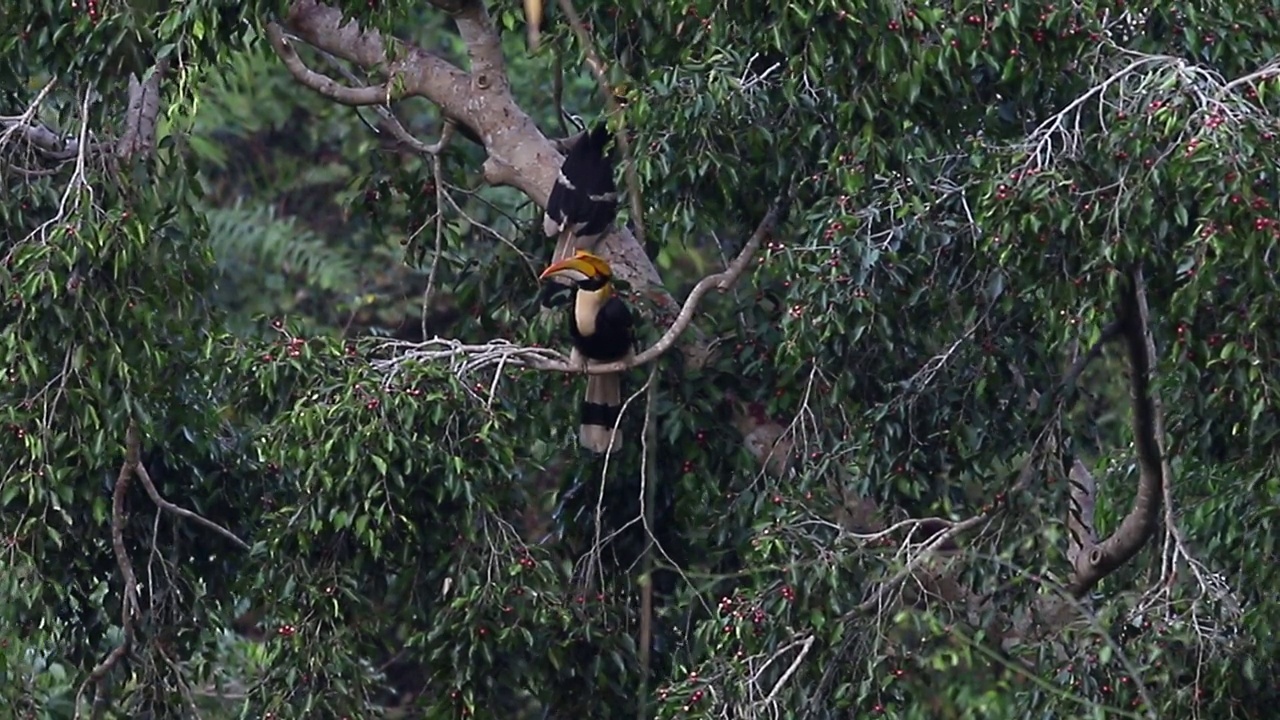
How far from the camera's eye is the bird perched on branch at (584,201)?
6.32 meters

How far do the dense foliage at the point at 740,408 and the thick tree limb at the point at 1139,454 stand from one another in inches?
0.8

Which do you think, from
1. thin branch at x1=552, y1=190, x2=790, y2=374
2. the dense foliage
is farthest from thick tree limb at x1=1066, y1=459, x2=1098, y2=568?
thin branch at x1=552, y1=190, x2=790, y2=374

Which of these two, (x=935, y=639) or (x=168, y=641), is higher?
(x=935, y=639)

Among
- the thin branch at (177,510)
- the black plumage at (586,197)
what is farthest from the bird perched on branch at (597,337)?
the thin branch at (177,510)

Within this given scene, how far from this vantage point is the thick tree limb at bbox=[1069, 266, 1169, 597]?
4824 millimetres

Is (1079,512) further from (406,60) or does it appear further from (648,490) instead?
(406,60)

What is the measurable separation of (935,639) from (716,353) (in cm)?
146

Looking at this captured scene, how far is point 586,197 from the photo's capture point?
632cm

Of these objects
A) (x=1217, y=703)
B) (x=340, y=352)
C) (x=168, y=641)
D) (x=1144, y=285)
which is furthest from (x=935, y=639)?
(x=168, y=641)

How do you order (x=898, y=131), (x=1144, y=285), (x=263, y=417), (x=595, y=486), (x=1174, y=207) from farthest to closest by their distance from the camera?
(x=595, y=486) < (x=263, y=417) < (x=898, y=131) < (x=1144, y=285) < (x=1174, y=207)

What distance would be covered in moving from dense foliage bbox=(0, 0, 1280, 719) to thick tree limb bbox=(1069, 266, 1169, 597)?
0.02 metres

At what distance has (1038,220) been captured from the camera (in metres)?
4.43

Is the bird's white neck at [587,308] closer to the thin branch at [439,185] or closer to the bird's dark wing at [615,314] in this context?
the bird's dark wing at [615,314]

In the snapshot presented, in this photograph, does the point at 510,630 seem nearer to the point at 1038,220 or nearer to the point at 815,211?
the point at 815,211
